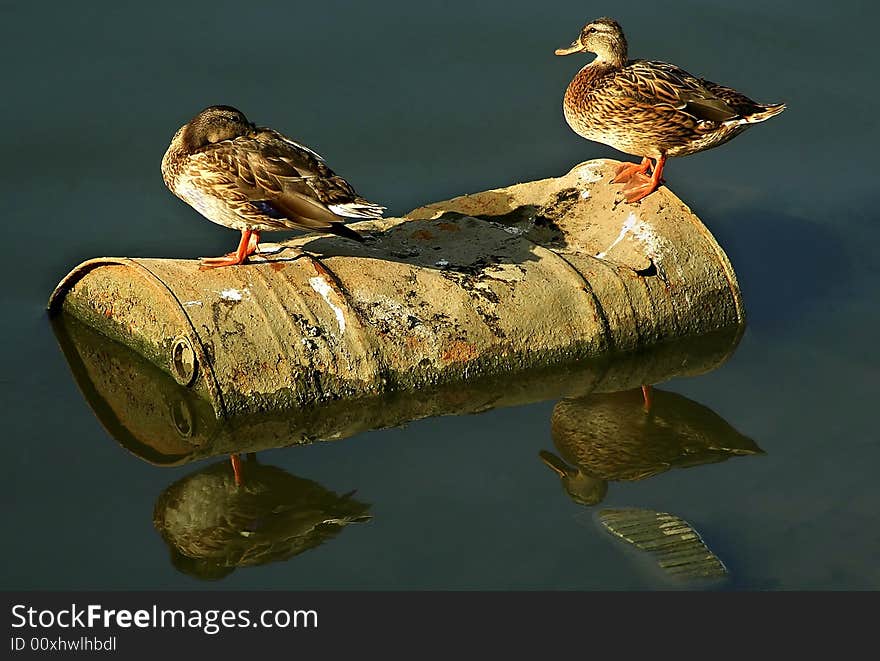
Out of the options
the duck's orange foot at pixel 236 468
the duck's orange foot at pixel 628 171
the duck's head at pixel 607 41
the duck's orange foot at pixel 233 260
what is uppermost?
the duck's head at pixel 607 41

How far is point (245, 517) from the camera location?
8375 millimetres

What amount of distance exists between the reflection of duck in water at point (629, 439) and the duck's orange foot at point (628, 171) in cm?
141

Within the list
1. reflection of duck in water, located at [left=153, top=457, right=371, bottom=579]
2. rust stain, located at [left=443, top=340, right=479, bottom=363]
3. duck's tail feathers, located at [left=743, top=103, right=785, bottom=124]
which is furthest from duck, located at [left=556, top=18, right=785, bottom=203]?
reflection of duck in water, located at [left=153, top=457, right=371, bottom=579]

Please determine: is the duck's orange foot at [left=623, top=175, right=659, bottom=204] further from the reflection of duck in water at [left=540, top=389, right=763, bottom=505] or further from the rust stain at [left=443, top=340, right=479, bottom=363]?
the rust stain at [left=443, top=340, right=479, bottom=363]

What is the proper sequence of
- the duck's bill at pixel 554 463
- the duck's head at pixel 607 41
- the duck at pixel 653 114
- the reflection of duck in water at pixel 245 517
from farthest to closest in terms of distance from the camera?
the duck's head at pixel 607 41 → the duck at pixel 653 114 → the duck's bill at pixel 554 463 → the reflection of duck in water at pixel 245 517

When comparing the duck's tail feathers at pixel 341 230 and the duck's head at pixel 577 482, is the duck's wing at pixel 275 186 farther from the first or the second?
the duck's head at pixel 577 482

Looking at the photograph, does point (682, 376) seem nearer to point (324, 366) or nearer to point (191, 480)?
point (324, 366)

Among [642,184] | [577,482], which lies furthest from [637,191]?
[577,482]

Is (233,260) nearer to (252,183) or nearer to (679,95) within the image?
(252,183)

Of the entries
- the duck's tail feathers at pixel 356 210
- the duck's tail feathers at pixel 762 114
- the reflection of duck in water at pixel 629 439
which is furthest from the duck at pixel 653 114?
the duck's tail feathers at pixel 356 210

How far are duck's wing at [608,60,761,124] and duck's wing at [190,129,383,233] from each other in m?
2.19

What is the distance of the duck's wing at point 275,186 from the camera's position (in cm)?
897

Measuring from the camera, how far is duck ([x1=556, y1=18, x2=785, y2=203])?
33.3ft

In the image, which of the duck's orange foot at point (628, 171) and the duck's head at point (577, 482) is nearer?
the duck's head at point (577, 482)
